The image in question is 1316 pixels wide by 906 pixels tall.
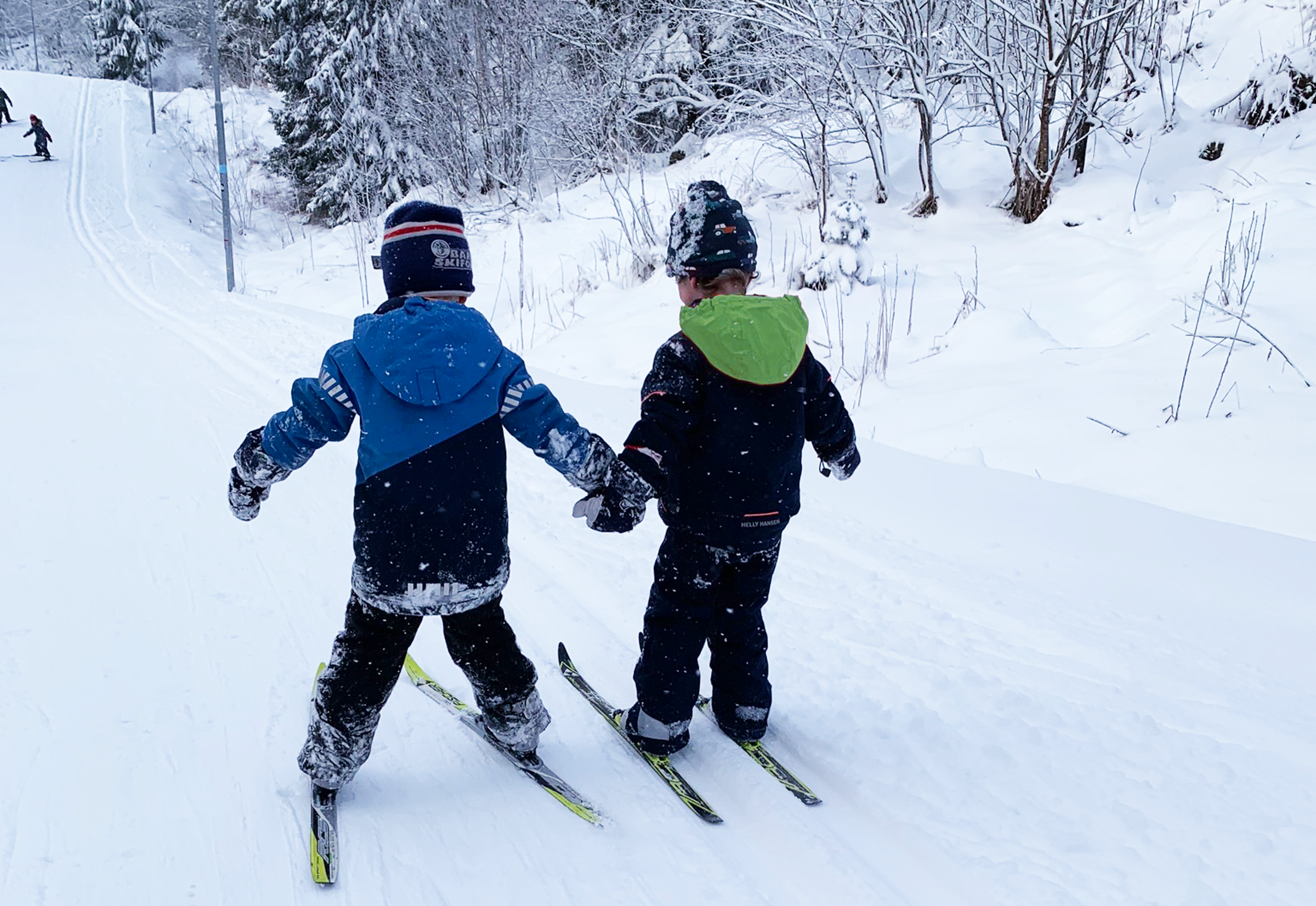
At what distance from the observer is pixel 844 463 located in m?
2.57

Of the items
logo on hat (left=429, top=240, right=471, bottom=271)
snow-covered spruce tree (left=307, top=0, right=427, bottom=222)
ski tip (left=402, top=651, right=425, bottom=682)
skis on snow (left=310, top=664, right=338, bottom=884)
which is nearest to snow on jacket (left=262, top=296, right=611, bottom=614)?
logo on hat (left=429, top=240, right=471, bottom=271)

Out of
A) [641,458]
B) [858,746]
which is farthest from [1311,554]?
[641,458]

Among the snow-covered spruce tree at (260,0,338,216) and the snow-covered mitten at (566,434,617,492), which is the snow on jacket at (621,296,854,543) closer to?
the snow-covered mitten at (566,434,617,492)

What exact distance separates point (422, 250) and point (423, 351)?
0.29 metres

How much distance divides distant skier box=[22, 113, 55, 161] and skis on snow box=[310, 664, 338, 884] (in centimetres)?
2899

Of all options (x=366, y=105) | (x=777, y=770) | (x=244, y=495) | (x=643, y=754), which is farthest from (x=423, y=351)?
(x=366, y=105)

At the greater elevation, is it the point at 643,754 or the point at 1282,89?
the point at 1282,89

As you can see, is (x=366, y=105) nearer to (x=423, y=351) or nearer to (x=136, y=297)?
(x=136, y=297)

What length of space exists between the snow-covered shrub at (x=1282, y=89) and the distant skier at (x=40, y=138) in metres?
29.1

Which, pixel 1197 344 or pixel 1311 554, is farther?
pixel 1197 344

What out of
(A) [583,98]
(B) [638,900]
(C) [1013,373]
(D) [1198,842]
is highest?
(A) [583,98]

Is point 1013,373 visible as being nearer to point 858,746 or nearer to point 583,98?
point 858,746

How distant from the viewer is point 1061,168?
979cm

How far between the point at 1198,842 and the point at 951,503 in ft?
8.12
